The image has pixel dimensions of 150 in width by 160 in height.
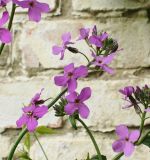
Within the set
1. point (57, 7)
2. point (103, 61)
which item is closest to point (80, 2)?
point (57, 7)

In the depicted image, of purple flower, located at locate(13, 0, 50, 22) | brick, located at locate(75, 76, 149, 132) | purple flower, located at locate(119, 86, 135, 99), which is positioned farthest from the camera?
brick, located at locate(75, 76, 149, 132)

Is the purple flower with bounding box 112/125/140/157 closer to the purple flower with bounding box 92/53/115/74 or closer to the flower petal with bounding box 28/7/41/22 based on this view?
the purple flower with bounding box 92/53/115/74

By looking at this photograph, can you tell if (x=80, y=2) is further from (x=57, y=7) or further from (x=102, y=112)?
(x=102, y=112)

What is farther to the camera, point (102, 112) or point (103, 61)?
point (102, 112)

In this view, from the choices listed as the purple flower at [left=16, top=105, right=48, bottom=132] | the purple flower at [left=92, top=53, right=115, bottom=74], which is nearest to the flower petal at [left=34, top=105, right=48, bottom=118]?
the purple flower at [left=16, top=105, right=48, bottom=132]

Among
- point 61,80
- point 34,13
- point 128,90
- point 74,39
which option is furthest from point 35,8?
point 74,39
